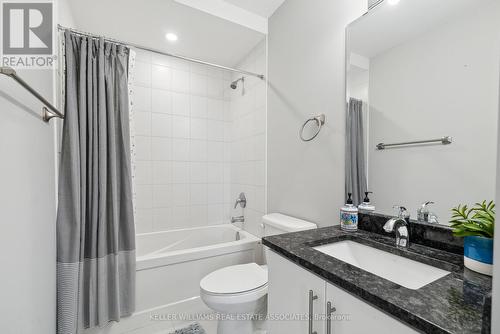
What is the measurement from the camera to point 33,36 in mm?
1185

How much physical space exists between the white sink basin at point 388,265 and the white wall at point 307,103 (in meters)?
0.33

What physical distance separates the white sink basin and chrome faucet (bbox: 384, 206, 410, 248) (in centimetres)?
9

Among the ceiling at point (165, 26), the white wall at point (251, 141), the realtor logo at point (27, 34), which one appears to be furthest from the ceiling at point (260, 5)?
the realtor logo at point (27, 34)

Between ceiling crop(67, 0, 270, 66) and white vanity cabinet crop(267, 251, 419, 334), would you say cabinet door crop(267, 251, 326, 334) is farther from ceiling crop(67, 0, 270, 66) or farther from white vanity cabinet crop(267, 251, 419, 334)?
ceiling crop(67, 0, 270, 66)

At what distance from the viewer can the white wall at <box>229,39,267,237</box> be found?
2105 millimetres

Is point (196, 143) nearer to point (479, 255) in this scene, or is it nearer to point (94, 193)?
point (94, 193)

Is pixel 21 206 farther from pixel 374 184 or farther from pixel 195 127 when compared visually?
pixel 195 127

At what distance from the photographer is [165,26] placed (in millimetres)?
1933

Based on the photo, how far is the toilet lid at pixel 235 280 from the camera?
126 centimetres

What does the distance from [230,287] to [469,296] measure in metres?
1.07

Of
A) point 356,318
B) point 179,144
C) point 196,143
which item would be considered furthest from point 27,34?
point 356,318

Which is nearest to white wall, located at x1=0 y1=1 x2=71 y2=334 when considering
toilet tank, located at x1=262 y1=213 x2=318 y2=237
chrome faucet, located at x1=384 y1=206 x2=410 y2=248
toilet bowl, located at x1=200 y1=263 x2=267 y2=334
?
toilet bowl, located at x1=200 y1=263 x2=267 y2=334

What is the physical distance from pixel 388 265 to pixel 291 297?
16.5 inches

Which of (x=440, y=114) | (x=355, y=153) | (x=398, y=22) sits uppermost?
(x=398, y=22)
